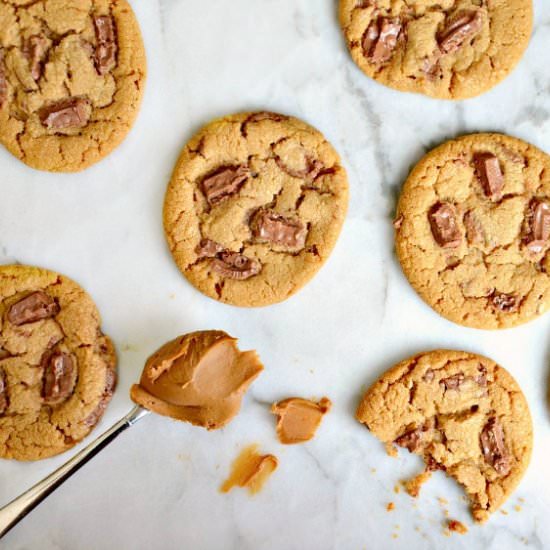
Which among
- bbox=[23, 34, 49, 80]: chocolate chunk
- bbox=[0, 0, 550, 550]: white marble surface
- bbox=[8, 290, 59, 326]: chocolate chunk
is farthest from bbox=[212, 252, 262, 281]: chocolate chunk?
bbox=[23, 34, 49, 80]: chocolate chunk

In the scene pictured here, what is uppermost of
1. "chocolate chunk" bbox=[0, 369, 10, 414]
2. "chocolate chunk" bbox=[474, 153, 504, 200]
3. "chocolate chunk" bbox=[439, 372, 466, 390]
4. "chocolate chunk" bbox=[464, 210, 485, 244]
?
"chocolate chunk" bbox=[474, 153, 504, 200]

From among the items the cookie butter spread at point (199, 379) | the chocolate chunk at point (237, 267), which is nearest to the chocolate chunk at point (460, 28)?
the chocolate chunk at point (237, 267)

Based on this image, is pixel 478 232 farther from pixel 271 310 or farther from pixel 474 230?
pixel 271 310

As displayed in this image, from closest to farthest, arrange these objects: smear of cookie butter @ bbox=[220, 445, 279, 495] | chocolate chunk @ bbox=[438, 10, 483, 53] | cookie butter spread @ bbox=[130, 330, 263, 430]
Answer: cookie butter spread @ bbox=[130, 330, 263, 430]
chocolate chunk @ bbox=[438, 10, 483, 53]
smear of cookie butter @ bbox=[220, 445, 279, 495]

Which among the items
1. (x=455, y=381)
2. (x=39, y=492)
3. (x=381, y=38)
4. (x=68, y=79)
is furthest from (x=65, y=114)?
(x=455, y=381)

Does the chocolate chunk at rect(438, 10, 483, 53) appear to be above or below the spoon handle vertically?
above

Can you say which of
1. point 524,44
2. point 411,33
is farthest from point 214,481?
point 524,44

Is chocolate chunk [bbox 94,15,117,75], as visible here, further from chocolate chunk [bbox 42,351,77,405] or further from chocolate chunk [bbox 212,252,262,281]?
chocolate chunk [bbox 42,351,77,405]
